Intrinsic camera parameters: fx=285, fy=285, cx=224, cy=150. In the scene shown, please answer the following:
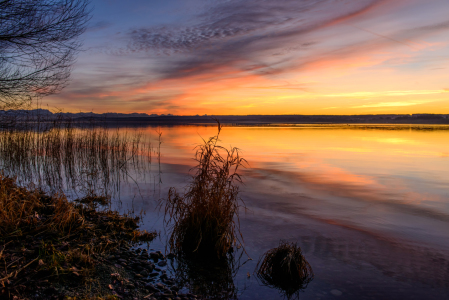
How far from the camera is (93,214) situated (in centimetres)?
737

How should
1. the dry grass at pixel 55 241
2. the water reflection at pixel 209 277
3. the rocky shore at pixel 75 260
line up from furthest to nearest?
1. the water reflection at pixel 209 277
2. the dry grass at pixel 55 241
3. the rocky shore at pixel 75 260

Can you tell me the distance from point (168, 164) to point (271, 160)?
259 inches

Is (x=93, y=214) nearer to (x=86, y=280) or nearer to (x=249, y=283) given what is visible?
(x=86, y=280)

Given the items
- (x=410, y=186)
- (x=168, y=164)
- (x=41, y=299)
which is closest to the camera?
(x=41, y=299)

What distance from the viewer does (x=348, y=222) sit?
784 centimetres

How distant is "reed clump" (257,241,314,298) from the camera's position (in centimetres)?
495

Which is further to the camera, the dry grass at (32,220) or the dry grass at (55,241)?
the dry grass at (32,220)

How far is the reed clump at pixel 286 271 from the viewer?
4945 mm

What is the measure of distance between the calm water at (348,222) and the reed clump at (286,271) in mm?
178

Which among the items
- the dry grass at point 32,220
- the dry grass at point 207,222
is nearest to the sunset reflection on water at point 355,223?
the dry grass at point 207,222

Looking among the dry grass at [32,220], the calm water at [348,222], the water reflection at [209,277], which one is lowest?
the water reflection at [209,277]

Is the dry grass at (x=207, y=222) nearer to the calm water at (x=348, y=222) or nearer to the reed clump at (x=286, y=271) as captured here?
the calm water at (x=348, y=222)

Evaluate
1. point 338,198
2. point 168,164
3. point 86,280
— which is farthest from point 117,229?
point 168,164

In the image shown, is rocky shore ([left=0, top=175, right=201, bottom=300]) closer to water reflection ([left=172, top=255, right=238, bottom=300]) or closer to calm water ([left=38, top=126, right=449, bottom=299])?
water reflection ([left=172, top=255, right=238, bottom=300])
